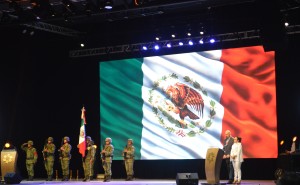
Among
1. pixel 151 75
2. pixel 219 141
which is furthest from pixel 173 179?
pixel 151 75

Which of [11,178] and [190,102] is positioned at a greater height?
[190,102]

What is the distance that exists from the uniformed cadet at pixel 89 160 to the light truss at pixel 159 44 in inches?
133

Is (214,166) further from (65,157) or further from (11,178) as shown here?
(65,157)

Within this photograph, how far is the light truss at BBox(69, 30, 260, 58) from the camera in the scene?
56.3ft

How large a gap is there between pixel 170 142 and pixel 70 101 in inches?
186

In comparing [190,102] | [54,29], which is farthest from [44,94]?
[190,102]

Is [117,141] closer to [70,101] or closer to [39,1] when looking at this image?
[70,101]

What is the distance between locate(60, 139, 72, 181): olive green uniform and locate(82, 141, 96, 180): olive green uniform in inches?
27.1

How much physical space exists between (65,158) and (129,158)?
2490 millimetres

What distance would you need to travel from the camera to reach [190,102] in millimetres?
17969

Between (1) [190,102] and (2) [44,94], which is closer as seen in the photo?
(1) [190,102]

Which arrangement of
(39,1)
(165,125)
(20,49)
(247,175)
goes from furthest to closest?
1. (20,49)
2. (165,125)
3. (247,175)
4. (39,1)

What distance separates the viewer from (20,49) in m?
20.3

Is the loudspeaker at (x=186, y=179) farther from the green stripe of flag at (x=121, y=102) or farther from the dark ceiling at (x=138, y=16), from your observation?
the green stripe of flag at (x=121, y=102)
